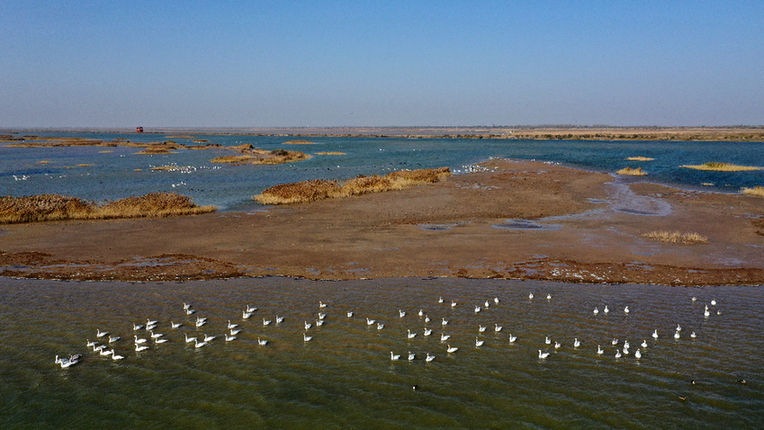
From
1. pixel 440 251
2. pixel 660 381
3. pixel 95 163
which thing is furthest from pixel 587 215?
pixel 95 163

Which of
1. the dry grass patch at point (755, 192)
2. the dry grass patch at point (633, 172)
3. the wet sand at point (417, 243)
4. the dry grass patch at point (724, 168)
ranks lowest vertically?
the wet sand at point (417, 243)

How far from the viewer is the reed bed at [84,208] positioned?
34.7 meters

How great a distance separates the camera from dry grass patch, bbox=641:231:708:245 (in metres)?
28.3

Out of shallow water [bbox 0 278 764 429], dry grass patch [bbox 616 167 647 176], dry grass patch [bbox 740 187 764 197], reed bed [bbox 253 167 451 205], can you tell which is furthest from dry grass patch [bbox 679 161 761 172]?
shallow water [bbox 0 278 764 429]

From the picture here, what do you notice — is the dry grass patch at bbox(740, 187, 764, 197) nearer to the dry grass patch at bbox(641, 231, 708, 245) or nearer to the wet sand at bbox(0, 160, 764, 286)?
the wet sand at bbox(0, 160, 764, 286)

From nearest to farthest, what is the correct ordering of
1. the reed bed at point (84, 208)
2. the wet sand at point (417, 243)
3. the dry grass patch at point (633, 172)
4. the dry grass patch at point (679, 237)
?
1. the wet sand at point (417, 243)
2. the dry grass patch at point (679, 237)
3. the reed bed at point (84, 208)
4. the dry grass patch at point (633, 172)

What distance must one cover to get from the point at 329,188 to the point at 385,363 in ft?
114

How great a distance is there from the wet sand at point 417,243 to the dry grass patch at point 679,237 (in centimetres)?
75

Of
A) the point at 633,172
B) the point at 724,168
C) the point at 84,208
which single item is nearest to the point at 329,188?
the point at 84,208

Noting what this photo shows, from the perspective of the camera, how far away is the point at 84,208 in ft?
120

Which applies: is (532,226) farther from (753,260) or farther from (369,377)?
(369,377)

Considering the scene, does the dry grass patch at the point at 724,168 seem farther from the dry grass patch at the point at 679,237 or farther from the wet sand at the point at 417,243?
the dry grass patch at the point at 679,237

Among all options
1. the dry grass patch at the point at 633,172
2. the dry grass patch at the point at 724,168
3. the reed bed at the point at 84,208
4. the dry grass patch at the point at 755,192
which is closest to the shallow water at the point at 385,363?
the reed bed at the point at 84,208

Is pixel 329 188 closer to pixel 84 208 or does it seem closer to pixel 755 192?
pixel 84 208
